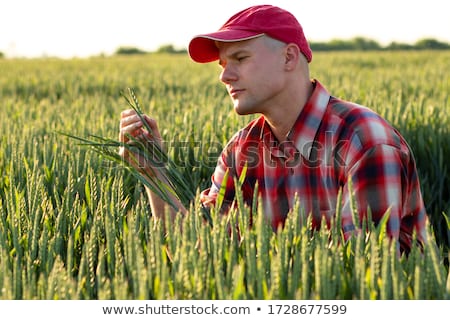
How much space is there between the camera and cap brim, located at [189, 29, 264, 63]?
1927mm

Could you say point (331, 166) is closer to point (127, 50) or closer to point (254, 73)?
point (254, 73)

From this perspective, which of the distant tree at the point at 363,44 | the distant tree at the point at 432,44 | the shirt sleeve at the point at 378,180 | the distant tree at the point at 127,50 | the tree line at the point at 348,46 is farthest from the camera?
the distant tree at the point at 127,50

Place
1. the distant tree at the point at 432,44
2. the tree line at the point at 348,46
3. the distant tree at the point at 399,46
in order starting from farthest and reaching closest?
the distant tree at the point at 432,44 → the tree line at the point at 348,46 → the distant tree at the point at 399,46

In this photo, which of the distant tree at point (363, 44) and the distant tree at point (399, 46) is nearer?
the distant tree at point (399, 46)

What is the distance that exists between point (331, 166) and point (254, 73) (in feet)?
1.15

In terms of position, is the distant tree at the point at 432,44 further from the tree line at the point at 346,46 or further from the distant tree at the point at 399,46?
the distant tree at the point at 399,46

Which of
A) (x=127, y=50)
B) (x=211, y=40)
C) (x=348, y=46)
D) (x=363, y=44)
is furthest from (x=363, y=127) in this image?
(x=127, y=50)

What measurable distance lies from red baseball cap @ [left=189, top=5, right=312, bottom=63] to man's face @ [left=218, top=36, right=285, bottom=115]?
0.11 feet

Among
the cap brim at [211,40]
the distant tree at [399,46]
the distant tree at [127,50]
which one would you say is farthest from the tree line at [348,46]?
the cap brim at [211,40]

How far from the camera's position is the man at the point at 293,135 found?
1816mm

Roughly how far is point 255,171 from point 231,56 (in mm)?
378

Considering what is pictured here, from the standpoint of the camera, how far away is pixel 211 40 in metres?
2.09

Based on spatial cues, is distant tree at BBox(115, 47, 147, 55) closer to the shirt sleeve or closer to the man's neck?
the man's neck

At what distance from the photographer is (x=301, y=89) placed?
204cm
